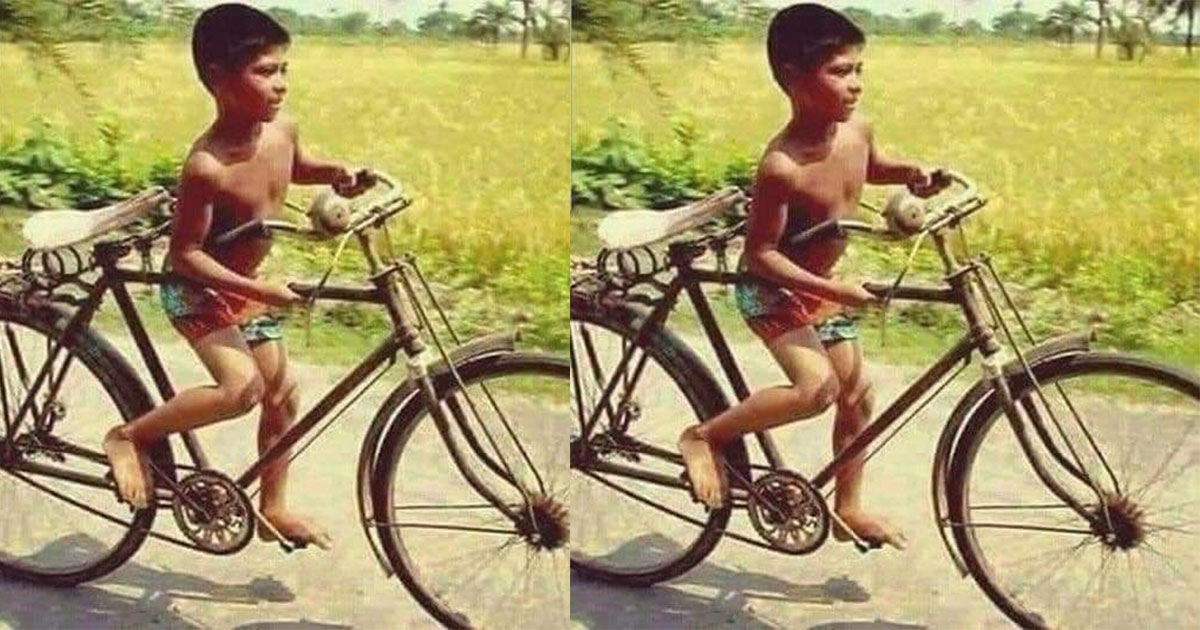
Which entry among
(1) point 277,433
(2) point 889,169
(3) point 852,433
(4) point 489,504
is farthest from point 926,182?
(1) point 277,433

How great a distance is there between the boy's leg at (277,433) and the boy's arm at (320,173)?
0.27 metres

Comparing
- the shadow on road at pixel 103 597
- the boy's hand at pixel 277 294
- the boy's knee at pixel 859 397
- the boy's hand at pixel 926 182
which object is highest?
the boy's hand at pixel 926 182

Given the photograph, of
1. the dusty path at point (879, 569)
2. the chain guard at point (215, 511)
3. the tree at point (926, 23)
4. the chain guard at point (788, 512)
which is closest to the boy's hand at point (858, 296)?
the dusty path at point (879, 569)

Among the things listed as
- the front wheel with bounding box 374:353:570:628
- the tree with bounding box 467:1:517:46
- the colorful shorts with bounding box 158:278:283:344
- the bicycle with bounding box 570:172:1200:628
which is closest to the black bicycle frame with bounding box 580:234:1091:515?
the bicycle with bounding box 570:172:1200:628

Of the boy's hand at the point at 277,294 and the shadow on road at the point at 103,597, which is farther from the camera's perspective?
the shadow on road at the point at 103,597

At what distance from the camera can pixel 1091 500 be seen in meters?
2.42

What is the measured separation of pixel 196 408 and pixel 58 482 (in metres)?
0.32

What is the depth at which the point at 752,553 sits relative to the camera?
260 centimetres

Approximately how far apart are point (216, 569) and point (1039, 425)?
137 centimetres

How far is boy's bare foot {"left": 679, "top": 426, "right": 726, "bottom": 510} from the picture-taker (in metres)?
2.56

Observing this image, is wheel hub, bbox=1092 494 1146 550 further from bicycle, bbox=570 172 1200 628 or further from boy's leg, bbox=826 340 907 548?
boy's leg, bbox=826 340 907 548

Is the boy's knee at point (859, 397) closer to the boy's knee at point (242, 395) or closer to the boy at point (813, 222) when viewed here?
the boy at point (813, 222)

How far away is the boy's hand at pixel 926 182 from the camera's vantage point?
2.43 meters

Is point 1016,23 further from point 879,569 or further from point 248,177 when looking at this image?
point 248,177
